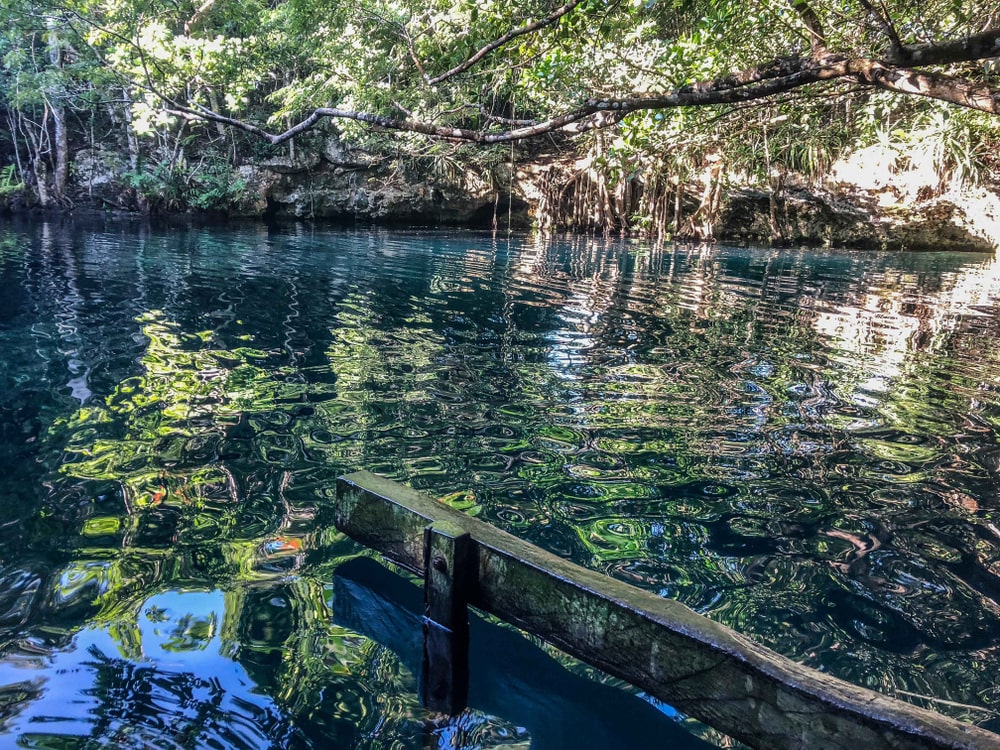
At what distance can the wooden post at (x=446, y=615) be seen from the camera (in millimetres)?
2037

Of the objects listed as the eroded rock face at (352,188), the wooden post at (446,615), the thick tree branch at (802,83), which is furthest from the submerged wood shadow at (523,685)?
the eroded rock face at (352,188)

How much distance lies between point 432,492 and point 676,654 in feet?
6.92

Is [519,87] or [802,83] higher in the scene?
[519,87]

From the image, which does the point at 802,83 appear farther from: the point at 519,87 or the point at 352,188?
the point at 352,188

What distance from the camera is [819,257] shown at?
19828mm

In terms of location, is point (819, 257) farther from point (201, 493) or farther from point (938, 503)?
point (201, 493)

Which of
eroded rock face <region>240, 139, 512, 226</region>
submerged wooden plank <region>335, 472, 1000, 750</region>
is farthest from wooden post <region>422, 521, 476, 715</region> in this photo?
eroded rock face <region>240, 139, 512, 226</region>

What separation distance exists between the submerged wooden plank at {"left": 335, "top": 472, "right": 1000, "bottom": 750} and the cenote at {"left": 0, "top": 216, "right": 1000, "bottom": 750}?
480 mm

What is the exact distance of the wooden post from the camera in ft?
6.68

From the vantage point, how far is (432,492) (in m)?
3.62

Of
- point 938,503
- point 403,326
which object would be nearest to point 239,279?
point 403,326

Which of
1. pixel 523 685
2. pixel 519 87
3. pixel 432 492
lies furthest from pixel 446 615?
pixel 519 87

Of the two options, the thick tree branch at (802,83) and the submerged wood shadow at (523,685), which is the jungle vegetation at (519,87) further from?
the submerged wood shadow at (523,685)

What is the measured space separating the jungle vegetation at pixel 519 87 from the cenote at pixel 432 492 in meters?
2.19
